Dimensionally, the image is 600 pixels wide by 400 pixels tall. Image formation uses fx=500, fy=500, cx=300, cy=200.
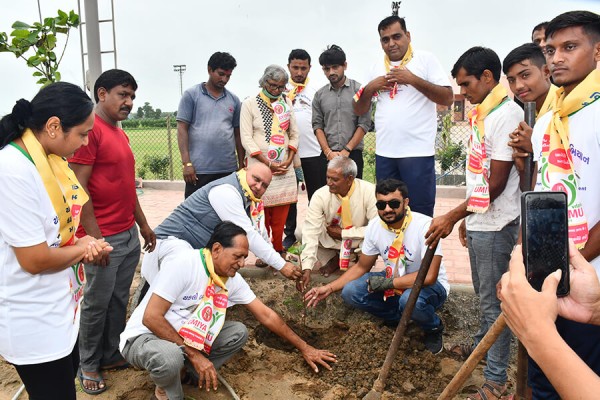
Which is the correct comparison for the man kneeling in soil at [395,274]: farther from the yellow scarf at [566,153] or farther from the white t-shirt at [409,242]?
the yellow scarf at [566,153]

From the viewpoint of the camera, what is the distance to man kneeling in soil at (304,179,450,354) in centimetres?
358

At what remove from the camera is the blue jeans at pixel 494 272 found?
293cm

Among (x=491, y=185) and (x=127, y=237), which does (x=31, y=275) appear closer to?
(x=127, y=237)

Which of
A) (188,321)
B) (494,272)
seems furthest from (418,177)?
(188,321)

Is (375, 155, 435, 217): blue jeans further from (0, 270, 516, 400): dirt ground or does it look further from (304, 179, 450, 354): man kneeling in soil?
(0, 270, 516, 400): dirt ground

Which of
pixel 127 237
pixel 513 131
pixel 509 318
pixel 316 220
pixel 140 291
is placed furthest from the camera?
pixel 316 220

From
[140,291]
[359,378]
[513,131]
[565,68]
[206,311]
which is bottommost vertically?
[359,378]

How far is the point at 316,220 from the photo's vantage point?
4.48m

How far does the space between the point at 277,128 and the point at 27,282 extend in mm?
3046

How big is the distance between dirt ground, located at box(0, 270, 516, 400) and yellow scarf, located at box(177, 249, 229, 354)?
0.47 m

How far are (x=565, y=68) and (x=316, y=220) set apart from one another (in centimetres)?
271

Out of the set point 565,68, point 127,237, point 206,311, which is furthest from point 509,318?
point 127,237

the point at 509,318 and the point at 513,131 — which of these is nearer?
the point at 509,318

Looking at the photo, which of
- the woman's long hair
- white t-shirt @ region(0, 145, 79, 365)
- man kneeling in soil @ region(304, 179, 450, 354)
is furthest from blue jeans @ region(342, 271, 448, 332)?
the woman's long hair
